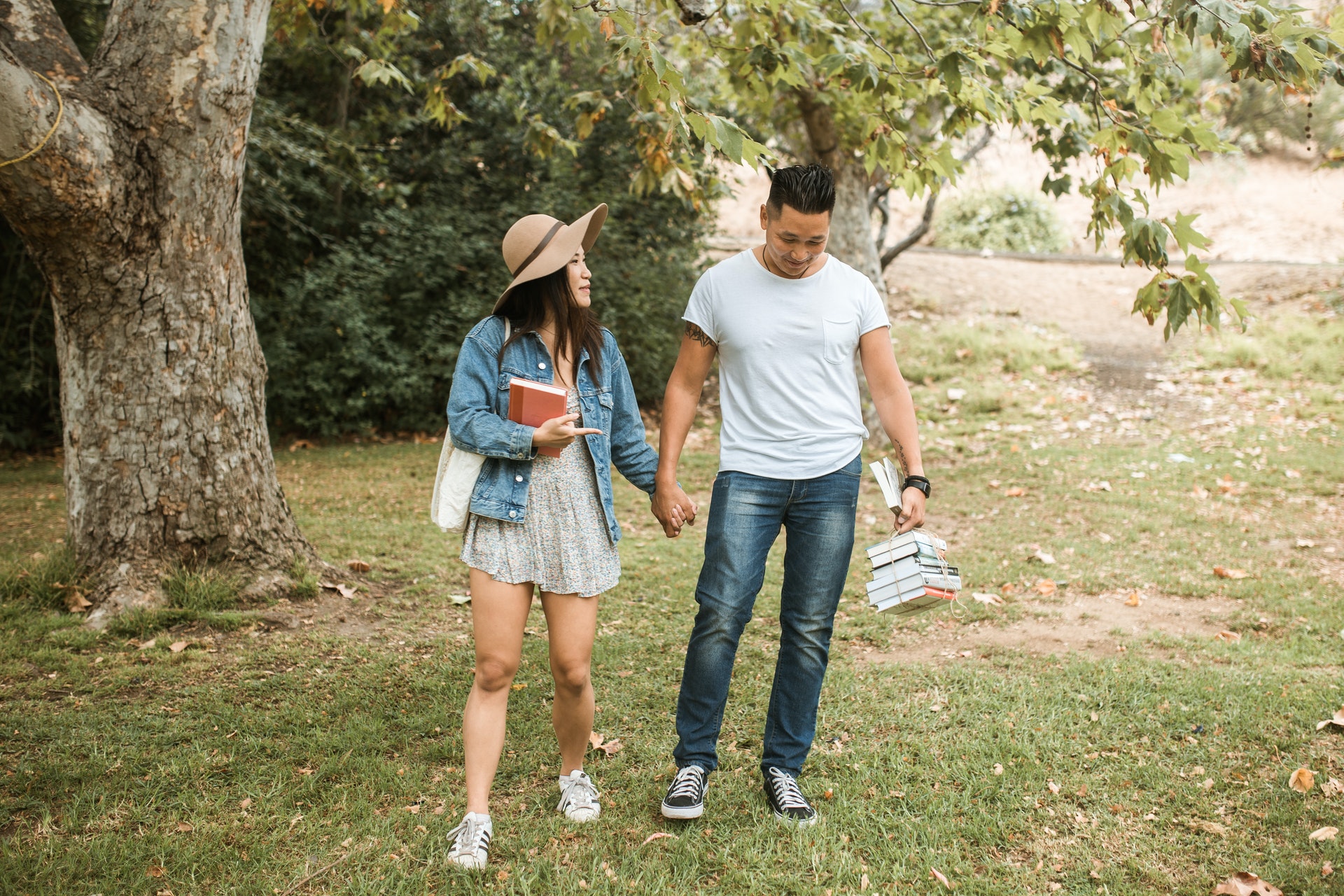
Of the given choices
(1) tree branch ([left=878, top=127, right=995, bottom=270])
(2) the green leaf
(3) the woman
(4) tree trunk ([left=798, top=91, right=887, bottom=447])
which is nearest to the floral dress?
(3) the woman

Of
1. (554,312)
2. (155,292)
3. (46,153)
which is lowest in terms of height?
(554,312)

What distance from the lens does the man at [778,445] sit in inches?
121

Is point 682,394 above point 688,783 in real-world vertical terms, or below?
above

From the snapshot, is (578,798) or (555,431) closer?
(555,431)

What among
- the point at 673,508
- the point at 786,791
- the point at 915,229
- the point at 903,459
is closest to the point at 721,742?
the point at 786,791

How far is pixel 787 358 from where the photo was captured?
3.07 metres

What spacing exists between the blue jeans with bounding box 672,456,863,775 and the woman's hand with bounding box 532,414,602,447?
53 cm

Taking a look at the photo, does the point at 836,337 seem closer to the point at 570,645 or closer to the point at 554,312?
the point at 554,312

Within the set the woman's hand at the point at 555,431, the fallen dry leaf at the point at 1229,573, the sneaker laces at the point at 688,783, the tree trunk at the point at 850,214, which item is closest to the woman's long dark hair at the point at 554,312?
the woman's hand at the point at 555,431

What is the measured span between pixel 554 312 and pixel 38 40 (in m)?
3.14

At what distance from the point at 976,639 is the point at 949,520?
276 centimetres

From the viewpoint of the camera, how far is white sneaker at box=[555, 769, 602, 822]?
10.7 feet

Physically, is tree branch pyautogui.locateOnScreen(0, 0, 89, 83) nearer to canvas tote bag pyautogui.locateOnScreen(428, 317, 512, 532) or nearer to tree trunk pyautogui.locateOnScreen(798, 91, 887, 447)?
canvas tote bag pyautogui.locateOnScreen(428, 317, 512, 532)

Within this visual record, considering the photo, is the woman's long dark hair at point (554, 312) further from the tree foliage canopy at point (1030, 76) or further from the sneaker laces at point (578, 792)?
the sneaker laces at point (578, 792)
